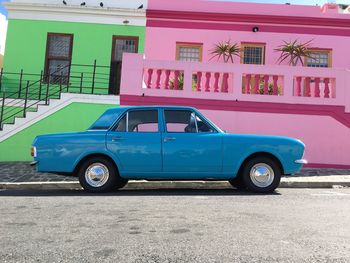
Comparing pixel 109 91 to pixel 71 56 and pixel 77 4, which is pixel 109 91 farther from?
pixel 77 4

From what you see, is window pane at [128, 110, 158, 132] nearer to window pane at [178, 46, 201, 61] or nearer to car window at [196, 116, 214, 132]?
car window at [196, 116, 214, 132]

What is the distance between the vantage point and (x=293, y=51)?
14211mm

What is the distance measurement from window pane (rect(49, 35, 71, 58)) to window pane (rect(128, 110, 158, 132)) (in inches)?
327

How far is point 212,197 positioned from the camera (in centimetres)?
701

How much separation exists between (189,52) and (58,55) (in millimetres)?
4787

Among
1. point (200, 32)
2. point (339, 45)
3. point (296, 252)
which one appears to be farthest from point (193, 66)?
point (296, 252)

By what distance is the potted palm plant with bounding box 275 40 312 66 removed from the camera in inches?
557

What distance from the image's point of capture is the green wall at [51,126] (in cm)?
1178

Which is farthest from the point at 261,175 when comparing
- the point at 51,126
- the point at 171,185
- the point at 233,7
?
the point at 233,7

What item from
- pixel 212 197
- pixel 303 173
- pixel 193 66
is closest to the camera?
pixel 212 197

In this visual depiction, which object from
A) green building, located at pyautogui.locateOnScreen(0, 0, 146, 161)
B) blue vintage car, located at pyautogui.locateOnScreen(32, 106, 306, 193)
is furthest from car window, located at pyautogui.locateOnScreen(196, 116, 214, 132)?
green building, located at pyautogui.locateOnScreen(0, 0, 146, 161)

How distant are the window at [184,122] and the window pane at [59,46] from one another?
28.1ft

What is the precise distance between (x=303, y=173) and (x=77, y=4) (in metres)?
9.97

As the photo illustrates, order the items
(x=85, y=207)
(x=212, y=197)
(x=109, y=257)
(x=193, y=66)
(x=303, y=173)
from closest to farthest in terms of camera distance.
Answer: (x=109, y=257) → (x=85, y=207) → (x=212, y=197) → (x=303, y=173) → (x=193, y=66)
